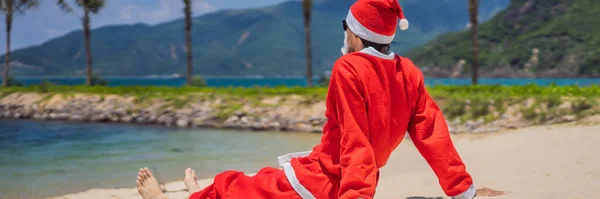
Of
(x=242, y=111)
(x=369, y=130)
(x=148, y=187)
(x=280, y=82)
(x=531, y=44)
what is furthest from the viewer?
(x=280, y=82)

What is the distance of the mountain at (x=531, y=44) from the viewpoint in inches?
2311

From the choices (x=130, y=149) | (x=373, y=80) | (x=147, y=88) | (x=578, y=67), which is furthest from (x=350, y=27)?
(x=578, y=67)

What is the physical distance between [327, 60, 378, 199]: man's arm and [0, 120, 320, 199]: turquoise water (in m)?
4.29

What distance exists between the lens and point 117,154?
9.16 metres

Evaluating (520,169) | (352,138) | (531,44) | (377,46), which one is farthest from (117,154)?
(531,44)

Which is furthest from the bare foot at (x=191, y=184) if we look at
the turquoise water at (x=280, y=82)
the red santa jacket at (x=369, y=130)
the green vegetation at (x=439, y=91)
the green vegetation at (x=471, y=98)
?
the turquoise water at (x=280, y=82)

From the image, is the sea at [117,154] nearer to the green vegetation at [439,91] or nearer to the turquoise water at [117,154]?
the turquoise water at [117,154]

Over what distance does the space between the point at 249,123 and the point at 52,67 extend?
153 metres

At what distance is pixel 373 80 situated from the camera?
2264mm

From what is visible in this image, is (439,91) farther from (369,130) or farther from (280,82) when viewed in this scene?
(280,82)

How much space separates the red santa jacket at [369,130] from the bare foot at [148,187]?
944mm

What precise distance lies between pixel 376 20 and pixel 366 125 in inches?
16.1

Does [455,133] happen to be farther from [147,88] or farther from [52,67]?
[52,67]

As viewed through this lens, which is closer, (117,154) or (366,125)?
(366,125)
